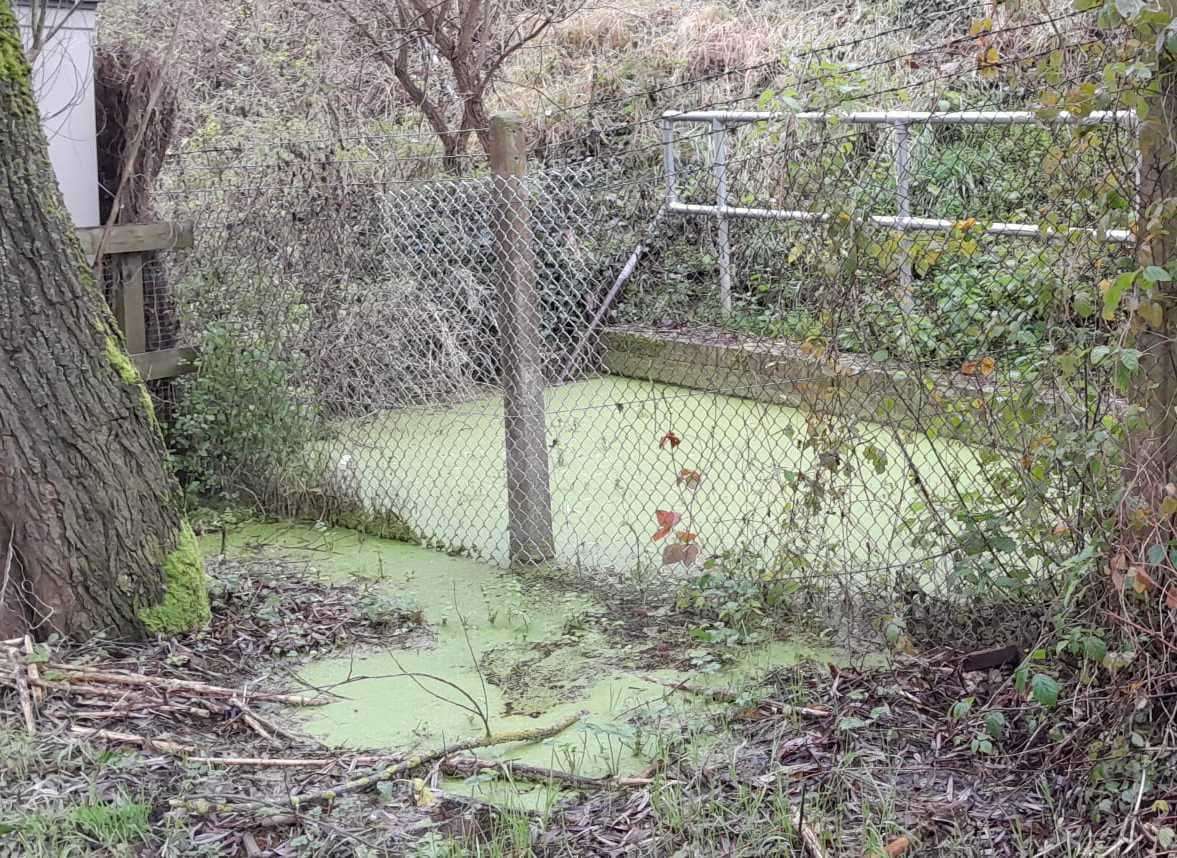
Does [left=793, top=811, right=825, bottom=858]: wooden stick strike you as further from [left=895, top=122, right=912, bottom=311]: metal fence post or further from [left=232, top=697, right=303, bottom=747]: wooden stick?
[left=895, top=122, right=912, bottom=311]: metal fence post

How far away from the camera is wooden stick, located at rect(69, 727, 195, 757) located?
3934 mm

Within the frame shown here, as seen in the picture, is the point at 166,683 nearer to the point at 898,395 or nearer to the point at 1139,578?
the point at 898,395

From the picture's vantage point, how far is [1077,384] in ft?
12.6

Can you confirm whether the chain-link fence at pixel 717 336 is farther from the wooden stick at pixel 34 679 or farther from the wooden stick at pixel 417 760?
the wooden stick at pixel 34 679

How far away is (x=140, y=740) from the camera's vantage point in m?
3.96

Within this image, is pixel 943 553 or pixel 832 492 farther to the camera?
pixel 832 492

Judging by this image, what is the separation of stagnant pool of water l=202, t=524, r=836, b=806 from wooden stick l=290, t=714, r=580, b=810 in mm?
32

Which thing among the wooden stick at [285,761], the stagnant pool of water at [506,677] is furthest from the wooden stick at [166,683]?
the wooden stick at [285,761]

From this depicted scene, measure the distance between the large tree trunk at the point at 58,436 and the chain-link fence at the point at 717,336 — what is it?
1.60 m

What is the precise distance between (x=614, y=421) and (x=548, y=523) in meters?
1.94

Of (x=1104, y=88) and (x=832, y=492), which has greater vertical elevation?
(x=1104, y=88)

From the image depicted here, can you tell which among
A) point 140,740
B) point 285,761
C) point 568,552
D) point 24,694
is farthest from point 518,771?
point 568,552

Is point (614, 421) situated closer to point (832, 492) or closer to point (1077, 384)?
point (832, 492)

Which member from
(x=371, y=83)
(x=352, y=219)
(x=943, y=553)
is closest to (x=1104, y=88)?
(x=943, y=553)
